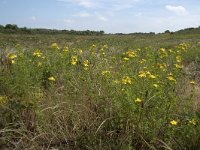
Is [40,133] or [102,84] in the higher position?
[102,84]

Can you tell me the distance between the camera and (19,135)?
4.15m

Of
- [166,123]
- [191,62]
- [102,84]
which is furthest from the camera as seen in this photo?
[191,62]

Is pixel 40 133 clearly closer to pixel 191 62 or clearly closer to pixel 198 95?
pixel 198 95

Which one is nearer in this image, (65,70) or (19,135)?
(19,135)

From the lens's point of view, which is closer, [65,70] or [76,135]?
[76,135]

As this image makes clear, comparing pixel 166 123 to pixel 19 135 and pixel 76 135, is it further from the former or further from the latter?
pixel 19 135

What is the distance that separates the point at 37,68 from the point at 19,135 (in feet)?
4.36

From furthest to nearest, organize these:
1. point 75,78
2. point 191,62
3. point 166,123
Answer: point 191,62 < point 75,78 < point 166,123

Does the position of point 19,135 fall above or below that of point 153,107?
below

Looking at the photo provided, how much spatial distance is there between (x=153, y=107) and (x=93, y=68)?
5.20 feet

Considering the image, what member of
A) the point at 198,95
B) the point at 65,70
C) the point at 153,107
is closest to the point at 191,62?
the point at 198,95

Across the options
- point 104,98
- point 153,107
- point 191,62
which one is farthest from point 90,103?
point 191,62

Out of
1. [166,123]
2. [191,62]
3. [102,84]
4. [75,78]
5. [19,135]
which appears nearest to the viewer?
[166,123]

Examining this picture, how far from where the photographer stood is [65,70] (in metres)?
5.15
